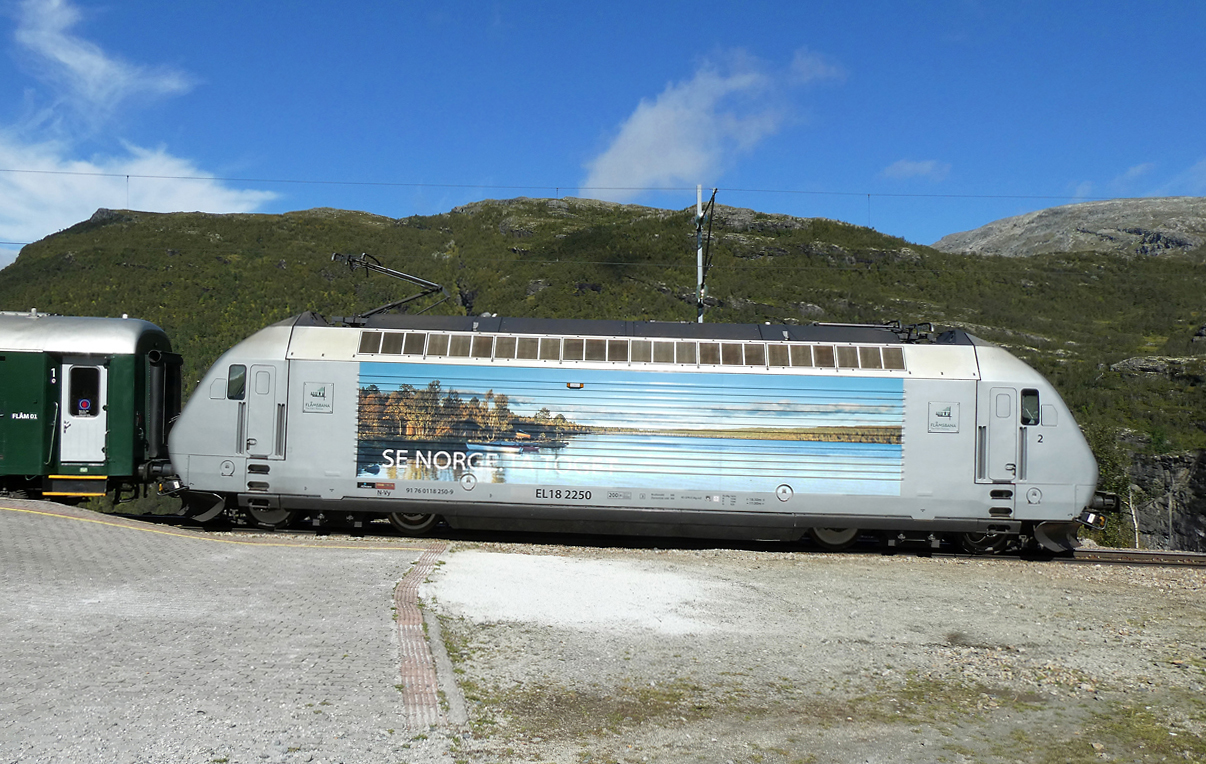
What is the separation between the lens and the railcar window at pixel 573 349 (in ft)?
44.5

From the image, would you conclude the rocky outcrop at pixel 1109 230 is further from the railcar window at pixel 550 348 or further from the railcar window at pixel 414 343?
the railcar window at pixel 414 343

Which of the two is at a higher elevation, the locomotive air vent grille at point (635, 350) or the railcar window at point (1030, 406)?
the locomotive air vent grille at point (635, 350)

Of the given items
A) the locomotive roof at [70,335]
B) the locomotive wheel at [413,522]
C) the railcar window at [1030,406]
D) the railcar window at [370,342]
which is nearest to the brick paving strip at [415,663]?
the locomotive wheel at [413,522]

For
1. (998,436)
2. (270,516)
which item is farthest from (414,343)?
(998,436)

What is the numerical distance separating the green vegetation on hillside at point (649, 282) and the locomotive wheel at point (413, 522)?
34.5 m

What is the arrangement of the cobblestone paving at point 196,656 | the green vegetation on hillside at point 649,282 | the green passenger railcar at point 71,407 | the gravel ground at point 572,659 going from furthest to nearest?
1. the green vegetation on hillside at point 649,282
2. the green passenger railcar at point 71,407
3. the gravel ground at point 572,659
4. the cobblestone paving at point 196,656

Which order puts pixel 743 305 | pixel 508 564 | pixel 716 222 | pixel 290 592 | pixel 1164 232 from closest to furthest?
pixel 290 592 → pixel 508 564 → pixel 743 305 → pixel 716 222 → pixel 1164 232

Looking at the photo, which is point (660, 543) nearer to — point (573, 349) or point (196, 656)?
point (573, 349)

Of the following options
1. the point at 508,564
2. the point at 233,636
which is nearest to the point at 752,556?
the point at 508,564

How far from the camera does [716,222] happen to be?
294ft

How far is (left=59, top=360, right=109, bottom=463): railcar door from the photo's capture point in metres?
14.8

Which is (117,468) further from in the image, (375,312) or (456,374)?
(456,374)

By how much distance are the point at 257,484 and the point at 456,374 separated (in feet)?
13.2

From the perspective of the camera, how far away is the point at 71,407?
48.8 ft
